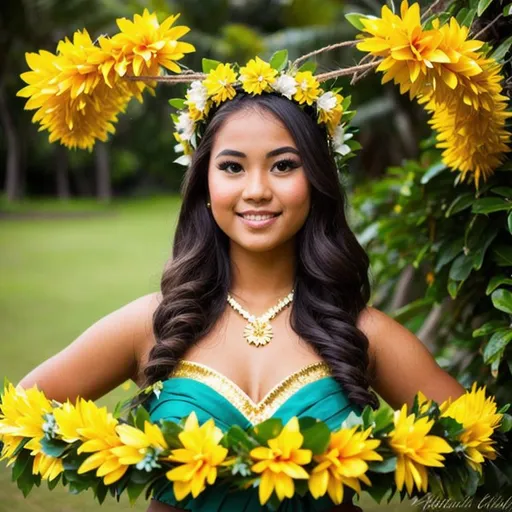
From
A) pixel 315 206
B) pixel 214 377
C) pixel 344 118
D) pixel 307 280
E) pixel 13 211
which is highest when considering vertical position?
pixel 344 118

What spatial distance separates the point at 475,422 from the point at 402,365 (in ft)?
1.04

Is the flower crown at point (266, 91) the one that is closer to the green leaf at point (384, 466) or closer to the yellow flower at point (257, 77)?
the yellow flower at point (257, 77)

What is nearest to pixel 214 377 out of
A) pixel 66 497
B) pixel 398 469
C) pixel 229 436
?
pixel 229 436

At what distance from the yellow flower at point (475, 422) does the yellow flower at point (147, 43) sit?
128 cm

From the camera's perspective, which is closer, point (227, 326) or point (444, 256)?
point (227, 326)

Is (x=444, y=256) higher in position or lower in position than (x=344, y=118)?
lower

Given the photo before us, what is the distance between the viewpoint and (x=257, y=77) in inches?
106

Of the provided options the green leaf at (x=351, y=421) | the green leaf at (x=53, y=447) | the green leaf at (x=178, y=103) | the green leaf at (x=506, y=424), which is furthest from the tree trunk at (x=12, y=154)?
the green leaf at (x=351, y=421)

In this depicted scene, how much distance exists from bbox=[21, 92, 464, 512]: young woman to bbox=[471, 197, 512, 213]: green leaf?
420 mm

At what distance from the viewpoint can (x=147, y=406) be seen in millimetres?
2701

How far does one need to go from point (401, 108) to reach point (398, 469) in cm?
743

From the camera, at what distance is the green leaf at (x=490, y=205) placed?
114 inches

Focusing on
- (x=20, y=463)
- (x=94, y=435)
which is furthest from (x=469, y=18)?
(x=20, y=463)

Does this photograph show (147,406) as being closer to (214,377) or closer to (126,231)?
(214,377)
